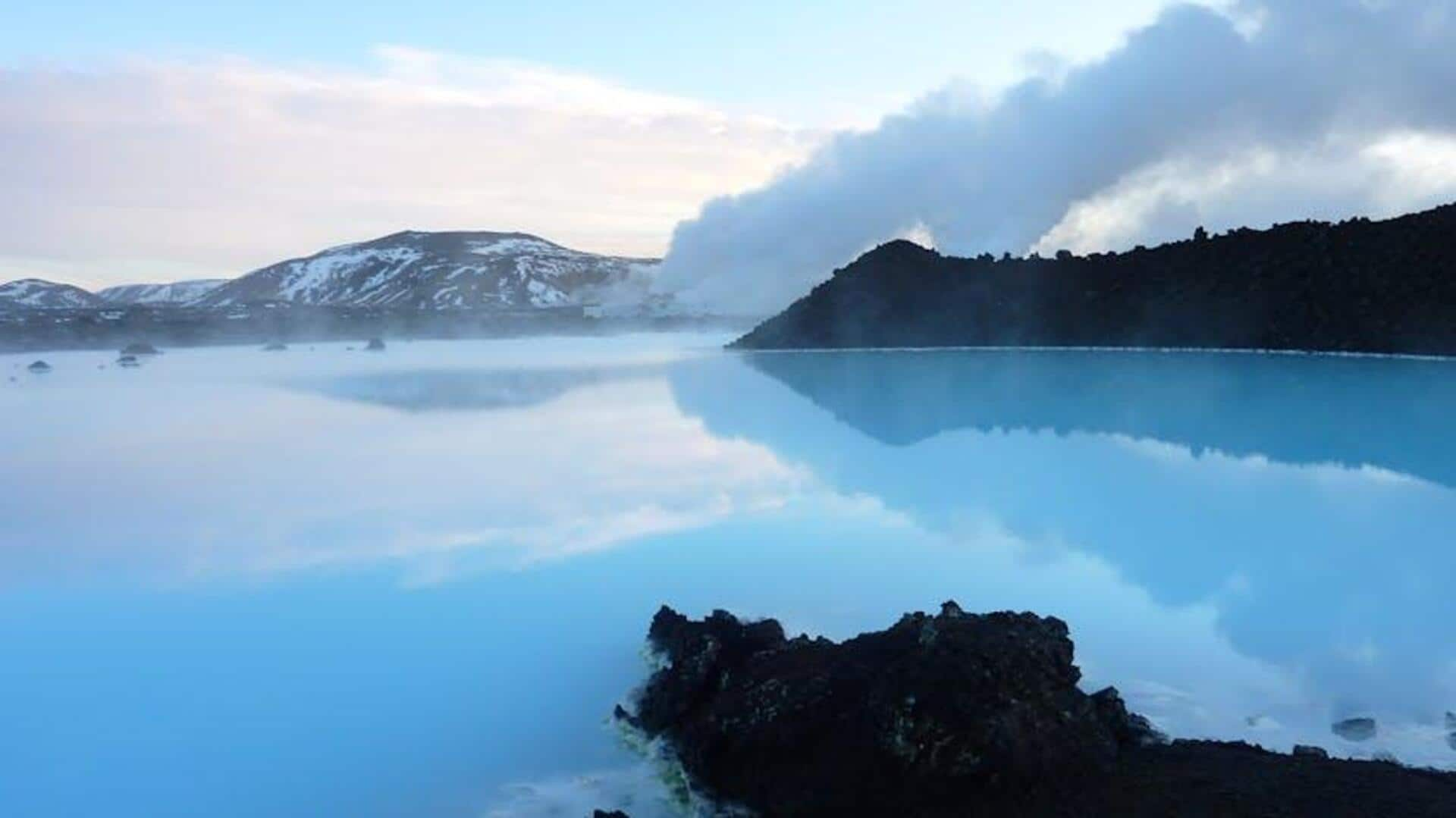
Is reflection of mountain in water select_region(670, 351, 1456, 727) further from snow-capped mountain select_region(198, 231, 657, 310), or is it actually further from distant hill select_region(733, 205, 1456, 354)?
snow-capped mountain select_region(198, 231, 657, 310)

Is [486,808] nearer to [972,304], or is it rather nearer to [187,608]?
[187,608]

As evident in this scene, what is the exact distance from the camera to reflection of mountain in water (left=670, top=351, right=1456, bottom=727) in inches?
220

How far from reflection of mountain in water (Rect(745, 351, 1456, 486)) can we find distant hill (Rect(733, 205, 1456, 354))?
1.80 metres

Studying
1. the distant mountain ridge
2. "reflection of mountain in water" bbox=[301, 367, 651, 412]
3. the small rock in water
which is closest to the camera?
the small rock in water

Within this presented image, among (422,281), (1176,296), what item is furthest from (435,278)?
(1176,296)

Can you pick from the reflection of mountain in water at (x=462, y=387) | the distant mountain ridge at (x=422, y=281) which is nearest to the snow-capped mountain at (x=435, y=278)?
the distant mountain ridge at (x=422, y=281)

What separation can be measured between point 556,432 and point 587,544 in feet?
21.6

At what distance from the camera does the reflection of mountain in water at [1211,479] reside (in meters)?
5.60

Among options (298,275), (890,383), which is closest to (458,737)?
(890,383)

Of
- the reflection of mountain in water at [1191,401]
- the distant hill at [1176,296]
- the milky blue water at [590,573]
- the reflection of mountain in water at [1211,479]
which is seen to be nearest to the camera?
the milky blue water at [590,573]

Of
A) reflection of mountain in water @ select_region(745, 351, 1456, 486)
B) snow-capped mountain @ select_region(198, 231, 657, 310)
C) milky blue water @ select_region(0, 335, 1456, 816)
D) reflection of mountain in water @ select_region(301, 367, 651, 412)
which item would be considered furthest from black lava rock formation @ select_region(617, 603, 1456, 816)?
snow-capped mountain @ select_region(198, 231, 657, 310)

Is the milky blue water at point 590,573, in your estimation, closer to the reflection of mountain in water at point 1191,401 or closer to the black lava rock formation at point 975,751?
the reflection of mountain in water at point 1191,401

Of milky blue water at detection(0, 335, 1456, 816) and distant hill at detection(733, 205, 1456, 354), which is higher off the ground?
distant hill at detection(733, 205, 1456, 354)

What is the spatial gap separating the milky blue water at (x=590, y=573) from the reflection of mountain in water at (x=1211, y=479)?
0.15 feet
